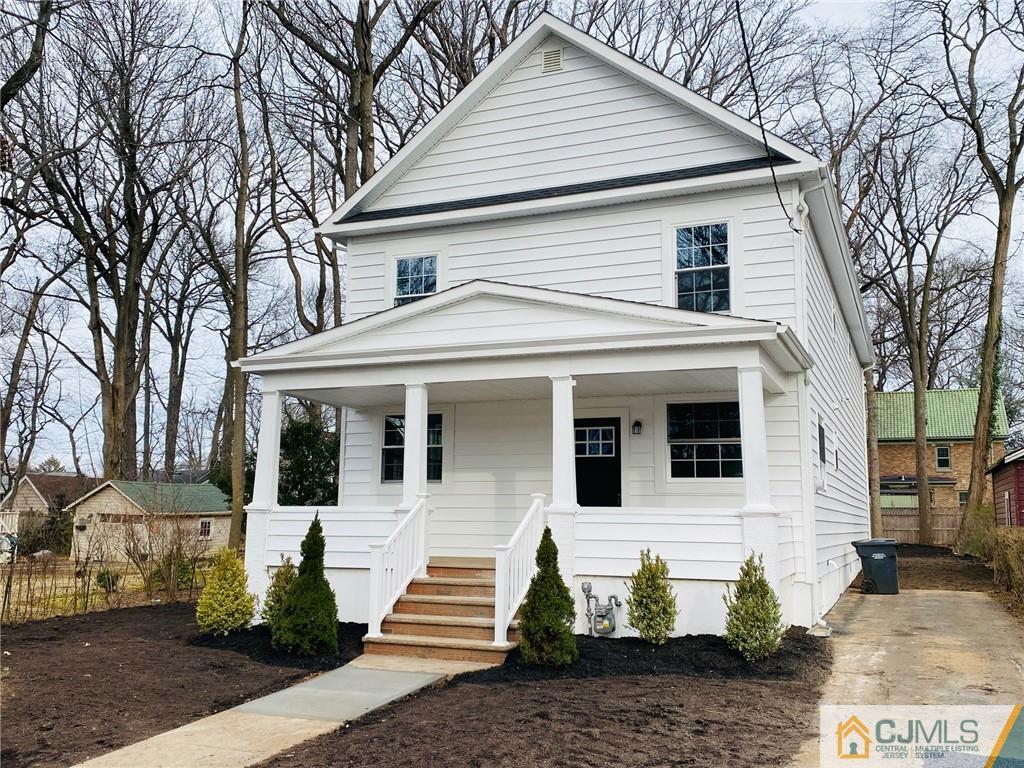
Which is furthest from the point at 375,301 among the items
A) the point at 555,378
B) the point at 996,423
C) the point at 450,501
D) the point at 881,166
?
the point at 996,423

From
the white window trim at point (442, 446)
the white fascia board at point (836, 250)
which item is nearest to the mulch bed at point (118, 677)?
the white window trim at point (442, 446)

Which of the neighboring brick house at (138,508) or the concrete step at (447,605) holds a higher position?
the neighboring brick house at (138,508)

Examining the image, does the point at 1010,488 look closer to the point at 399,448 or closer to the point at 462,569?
the point at 399,448

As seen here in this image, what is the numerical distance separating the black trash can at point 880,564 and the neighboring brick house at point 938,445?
23693 millimetres

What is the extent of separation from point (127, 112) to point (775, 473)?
1644cm

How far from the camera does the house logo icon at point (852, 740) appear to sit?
5367 mm

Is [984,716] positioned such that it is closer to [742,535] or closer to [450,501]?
[742,535]

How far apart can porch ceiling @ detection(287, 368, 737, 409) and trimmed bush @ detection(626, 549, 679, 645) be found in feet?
7.10

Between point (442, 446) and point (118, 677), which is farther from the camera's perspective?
point (442, 446)

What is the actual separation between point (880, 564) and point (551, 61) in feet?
32.0

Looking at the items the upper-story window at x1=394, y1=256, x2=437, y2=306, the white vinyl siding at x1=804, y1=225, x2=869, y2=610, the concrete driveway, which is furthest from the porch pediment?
the concrete driveway

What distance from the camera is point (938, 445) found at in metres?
38.2

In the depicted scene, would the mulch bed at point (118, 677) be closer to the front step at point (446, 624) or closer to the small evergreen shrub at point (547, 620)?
the front step at point (446, 624)

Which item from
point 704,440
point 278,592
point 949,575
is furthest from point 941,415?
point 278,592
